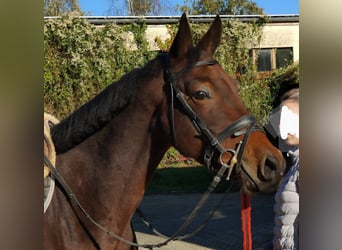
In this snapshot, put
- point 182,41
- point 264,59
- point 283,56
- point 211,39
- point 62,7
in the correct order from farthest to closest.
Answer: point 264,59 < point 283,56 < point 62,7 < point 211,39 < point 182,41

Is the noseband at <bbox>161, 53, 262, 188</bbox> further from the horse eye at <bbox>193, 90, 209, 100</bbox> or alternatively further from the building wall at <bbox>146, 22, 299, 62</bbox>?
the building wall at <bbox>146, 22, 299, 62</bbox>

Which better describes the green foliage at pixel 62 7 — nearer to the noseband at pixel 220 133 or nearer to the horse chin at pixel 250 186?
the noseband at pixel 220 133

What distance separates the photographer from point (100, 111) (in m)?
2.05

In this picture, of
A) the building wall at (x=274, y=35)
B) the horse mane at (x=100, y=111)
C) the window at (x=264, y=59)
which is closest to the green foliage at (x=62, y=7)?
the building wall at (x=274, y=35)

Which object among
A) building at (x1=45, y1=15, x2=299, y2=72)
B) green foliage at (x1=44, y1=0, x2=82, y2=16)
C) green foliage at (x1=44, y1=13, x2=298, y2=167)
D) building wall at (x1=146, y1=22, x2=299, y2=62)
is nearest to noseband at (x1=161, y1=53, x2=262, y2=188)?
green foliage at (x1=44, y1=13, x2=298, y2=167)

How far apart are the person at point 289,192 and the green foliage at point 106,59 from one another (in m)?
4.24

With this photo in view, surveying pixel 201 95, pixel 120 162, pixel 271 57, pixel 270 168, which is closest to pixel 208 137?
pixel 201 95

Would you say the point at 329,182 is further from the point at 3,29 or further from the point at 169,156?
the point at 169,156

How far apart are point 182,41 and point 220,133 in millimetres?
462

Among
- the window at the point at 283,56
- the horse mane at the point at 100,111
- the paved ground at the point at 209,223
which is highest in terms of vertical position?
the window at the point at 283,56

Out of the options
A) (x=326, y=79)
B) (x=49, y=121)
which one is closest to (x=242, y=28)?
(x=49, y=121)

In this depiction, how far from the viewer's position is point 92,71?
7672 mm

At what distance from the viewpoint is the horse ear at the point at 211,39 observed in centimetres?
210

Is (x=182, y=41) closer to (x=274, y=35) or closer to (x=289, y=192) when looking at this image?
(x=289, y=192)
